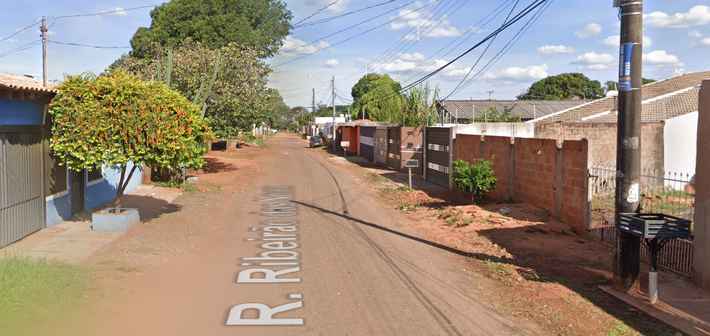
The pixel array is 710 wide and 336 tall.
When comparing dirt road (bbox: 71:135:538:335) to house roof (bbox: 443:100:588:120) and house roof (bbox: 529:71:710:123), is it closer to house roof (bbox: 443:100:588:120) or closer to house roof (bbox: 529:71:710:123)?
house roof (bbox: 529:71:710:123)

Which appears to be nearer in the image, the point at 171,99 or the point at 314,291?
the point at 314,291

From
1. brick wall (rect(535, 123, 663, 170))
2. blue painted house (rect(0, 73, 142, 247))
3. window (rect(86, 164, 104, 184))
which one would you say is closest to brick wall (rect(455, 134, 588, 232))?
brick wall (rect(535, 123, 663, 170))

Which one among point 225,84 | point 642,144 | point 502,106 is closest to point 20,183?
point 225,84

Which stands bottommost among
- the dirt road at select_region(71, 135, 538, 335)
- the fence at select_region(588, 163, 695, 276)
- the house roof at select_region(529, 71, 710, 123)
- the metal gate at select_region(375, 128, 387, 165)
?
the dirt road at select_region(71, 135, 538, 335)

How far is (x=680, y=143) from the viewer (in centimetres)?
1938

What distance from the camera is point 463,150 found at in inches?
765

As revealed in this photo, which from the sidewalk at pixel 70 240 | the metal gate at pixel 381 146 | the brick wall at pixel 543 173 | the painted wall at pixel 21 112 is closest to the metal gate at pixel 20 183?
the painted wall at pixel 21 112

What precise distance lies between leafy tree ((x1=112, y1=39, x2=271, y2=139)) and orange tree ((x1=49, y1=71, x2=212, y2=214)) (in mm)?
13832

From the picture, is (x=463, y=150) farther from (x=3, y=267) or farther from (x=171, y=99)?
(x=3, y=267)

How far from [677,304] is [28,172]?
12182 millimetres

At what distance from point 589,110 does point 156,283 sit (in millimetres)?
27713

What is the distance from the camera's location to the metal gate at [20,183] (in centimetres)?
1013

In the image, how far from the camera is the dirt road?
627 centimetres

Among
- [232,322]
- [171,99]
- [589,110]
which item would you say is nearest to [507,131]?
[589,110]
